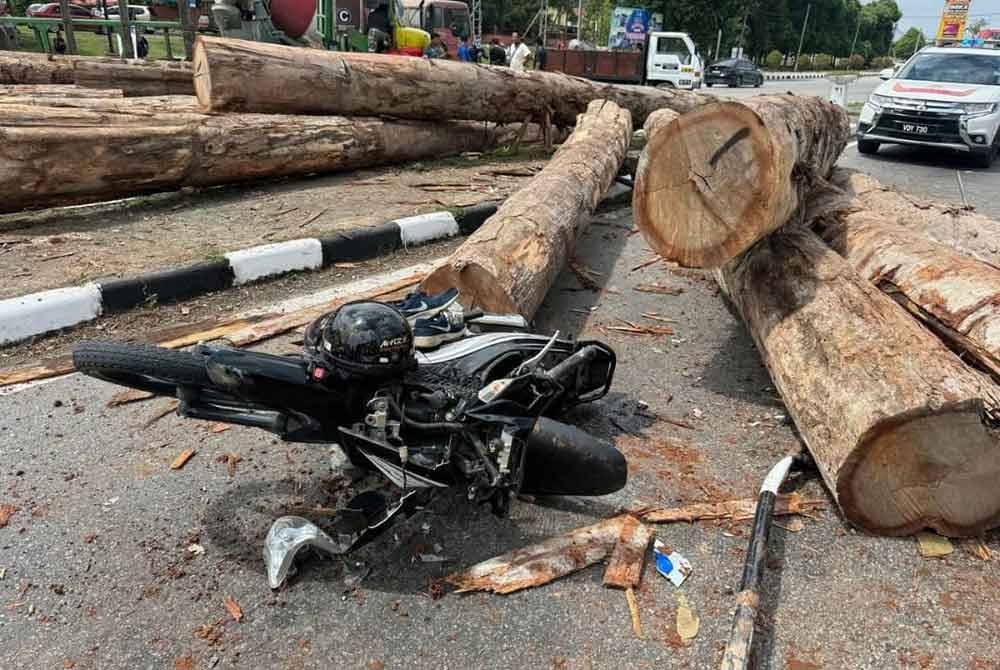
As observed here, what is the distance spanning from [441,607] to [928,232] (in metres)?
5.29

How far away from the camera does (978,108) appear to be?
36.4 ft

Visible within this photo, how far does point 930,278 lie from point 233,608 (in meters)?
3.45

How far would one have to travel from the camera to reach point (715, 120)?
150 inches

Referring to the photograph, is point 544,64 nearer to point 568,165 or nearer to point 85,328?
point 568,165

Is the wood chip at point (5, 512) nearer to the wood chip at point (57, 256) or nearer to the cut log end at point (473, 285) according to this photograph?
the cut log end at point (473, 285)

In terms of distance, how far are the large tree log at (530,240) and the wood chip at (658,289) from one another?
2.19 ft

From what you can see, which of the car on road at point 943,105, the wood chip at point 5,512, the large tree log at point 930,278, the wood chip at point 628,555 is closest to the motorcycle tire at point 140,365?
the wood chip at point 5,512

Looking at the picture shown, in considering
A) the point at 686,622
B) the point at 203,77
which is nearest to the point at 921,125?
the point at 203,77

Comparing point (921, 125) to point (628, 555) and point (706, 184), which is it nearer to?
point (706, 184)

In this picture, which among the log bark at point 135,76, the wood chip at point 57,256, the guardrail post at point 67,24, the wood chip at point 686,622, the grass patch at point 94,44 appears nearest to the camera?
the wood chip at point 686,622

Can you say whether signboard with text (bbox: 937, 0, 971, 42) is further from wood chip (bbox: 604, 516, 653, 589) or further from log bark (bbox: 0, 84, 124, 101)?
wood chip (bbox: 604, 516, 653, 589)

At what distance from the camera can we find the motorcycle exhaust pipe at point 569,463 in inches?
111

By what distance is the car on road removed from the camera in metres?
11.2

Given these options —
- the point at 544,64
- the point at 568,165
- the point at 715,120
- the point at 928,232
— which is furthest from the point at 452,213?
the point at 544,64
